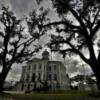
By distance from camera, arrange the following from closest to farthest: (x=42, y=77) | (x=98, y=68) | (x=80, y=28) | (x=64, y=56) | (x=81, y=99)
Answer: (x=81, y=99) → (x=98, y=68) → (x=80, y=28) → (x=64, y=56) → (x=42, y=77)

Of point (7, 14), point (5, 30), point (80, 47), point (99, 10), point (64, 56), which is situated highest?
point (7, 14)

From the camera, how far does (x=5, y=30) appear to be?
18.7 meters

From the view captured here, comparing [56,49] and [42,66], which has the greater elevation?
[42,66]

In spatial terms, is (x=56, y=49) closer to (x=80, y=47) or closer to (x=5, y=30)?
(x=80, y=47)

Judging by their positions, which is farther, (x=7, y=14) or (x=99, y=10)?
(x=7, y=14)

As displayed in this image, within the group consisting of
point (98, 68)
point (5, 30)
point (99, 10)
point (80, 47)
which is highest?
point (5, 30)

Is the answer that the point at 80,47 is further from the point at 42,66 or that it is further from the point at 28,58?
the point at 42,66

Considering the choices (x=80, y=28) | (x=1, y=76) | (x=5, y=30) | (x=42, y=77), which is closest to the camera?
(x=80, y=28)

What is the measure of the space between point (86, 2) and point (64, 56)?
18.0 ft

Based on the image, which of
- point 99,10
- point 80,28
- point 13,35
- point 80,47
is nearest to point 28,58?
point 13,35

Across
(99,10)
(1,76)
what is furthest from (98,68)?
(1,76)

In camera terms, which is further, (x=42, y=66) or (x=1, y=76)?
(x=42, y=66)

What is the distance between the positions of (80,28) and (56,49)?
3217 mm

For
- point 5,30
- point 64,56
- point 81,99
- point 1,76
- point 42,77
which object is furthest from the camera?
point 42,77
